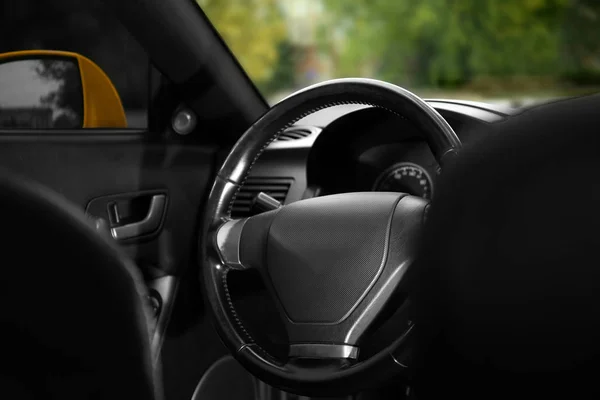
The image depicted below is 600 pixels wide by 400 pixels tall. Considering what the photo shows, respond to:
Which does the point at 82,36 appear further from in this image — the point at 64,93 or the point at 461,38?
the point at 461,38

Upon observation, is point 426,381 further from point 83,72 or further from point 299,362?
point 83,72

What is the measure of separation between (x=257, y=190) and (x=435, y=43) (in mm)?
30741

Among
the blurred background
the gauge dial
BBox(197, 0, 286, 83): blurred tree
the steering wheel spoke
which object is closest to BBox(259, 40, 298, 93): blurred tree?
the blurred background

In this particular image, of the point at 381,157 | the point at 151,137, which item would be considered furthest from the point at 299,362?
the point at 151,137

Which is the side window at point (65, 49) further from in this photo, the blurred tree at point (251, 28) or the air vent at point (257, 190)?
the blurred tree at point (251, 28)

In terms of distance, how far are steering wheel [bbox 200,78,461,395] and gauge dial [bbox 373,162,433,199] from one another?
0.33 metres

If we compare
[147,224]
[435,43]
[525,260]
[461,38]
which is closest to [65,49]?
[147,224]

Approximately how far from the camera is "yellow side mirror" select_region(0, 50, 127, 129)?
2.48 metres

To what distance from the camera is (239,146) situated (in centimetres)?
226

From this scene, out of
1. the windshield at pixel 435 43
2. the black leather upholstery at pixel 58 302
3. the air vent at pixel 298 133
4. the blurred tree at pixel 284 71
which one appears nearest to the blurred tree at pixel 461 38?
the windshield at pixel 435 43

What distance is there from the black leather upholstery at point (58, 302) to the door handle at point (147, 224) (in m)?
1.60

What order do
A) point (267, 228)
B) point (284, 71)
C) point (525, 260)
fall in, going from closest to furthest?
point (525, 260)
point (267, 228)
point (284, 71)

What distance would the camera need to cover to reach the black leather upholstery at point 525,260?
0.90 metres

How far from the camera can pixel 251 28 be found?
83.9ft
